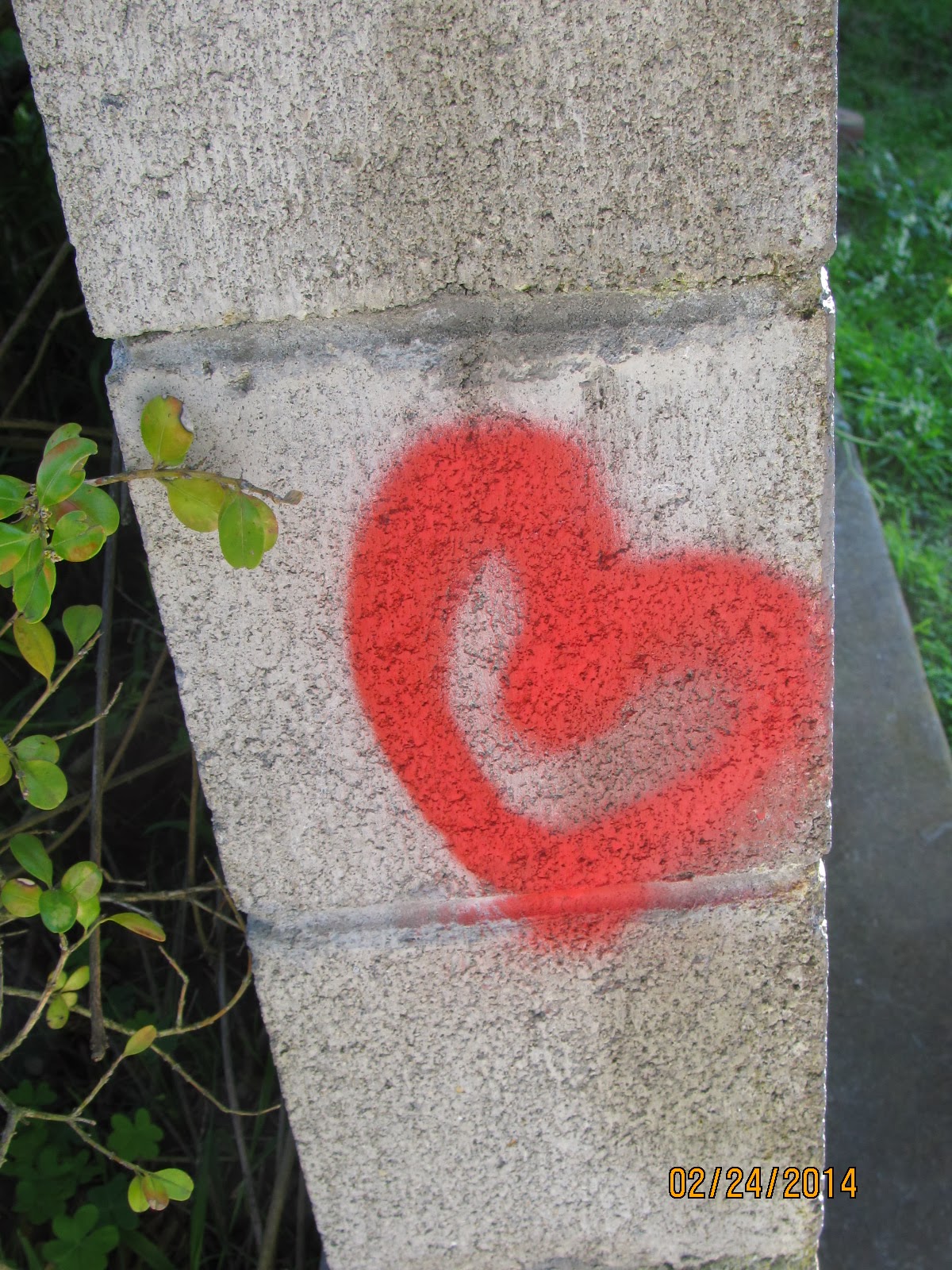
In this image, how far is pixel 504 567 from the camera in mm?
926

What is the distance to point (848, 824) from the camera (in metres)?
2.43

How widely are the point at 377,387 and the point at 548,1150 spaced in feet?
2.73

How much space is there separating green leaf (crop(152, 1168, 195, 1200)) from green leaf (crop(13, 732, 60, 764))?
0.45 metres

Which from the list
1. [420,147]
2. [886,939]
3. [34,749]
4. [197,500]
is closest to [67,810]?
[34,749]

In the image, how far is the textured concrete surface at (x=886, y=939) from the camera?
1724mm

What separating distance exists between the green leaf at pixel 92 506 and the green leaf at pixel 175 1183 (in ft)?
2.19

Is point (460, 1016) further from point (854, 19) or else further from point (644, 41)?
point (854, 19)

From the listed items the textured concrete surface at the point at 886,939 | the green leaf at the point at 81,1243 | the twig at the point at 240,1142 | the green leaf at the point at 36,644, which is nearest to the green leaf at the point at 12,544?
the green leaf at the point at 36,644

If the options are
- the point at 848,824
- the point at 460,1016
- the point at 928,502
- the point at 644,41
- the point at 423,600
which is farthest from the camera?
the point at 928,502

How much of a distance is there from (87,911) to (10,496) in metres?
0.44

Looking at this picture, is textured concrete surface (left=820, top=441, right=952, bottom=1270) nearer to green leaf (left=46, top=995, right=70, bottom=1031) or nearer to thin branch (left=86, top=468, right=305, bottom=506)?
green leaf (left=46, top=995, right=70, bottom=1031)

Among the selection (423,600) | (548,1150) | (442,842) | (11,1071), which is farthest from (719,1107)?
(11,1071)

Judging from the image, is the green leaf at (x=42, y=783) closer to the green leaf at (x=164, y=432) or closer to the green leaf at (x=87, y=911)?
the green leaf at (x=87, y=911)

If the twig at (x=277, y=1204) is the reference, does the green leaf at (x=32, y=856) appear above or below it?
above
